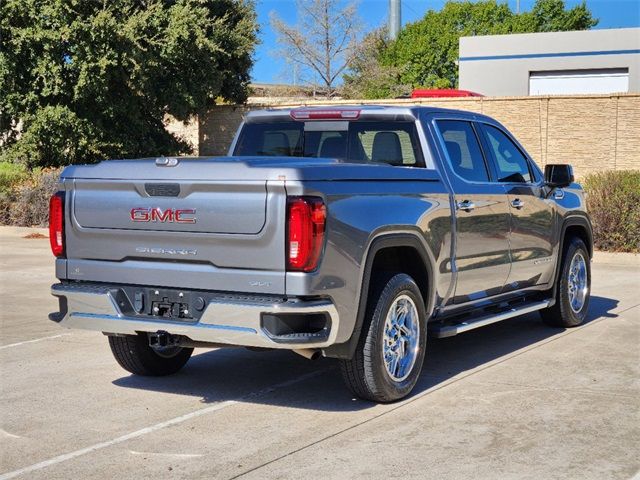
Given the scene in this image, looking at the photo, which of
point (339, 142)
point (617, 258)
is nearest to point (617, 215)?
point (617, 258)

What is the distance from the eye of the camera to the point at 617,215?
15555mm

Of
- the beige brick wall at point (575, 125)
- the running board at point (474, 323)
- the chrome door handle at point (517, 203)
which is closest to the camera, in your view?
the running board at point (474, 323)

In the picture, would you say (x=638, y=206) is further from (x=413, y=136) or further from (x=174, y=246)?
(x=174, y=246)

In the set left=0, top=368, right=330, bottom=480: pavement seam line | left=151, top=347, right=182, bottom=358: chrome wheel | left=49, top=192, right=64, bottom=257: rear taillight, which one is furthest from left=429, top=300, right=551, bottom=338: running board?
left=49, top=192, right=64, bottom=257: rear taillight

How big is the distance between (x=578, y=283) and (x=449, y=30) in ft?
170

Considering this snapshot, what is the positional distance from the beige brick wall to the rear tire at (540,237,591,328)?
12646 mm

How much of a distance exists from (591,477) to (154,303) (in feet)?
9.30

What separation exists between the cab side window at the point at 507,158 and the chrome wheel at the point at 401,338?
204cm

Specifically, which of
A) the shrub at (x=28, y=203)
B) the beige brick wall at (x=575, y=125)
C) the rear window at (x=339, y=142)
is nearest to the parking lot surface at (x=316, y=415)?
the rear window at (x=339, y=142)

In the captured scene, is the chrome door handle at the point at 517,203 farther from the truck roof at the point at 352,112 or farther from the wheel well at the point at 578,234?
the wheel well at the point at 578,234

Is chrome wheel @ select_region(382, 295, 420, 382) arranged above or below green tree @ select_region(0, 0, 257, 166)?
below

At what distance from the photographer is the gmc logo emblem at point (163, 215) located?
232 inches

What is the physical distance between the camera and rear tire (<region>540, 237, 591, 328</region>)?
914 cm

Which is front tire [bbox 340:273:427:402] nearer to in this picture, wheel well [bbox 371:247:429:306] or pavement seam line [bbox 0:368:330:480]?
wheel well [bbox 371:247:429:306]
